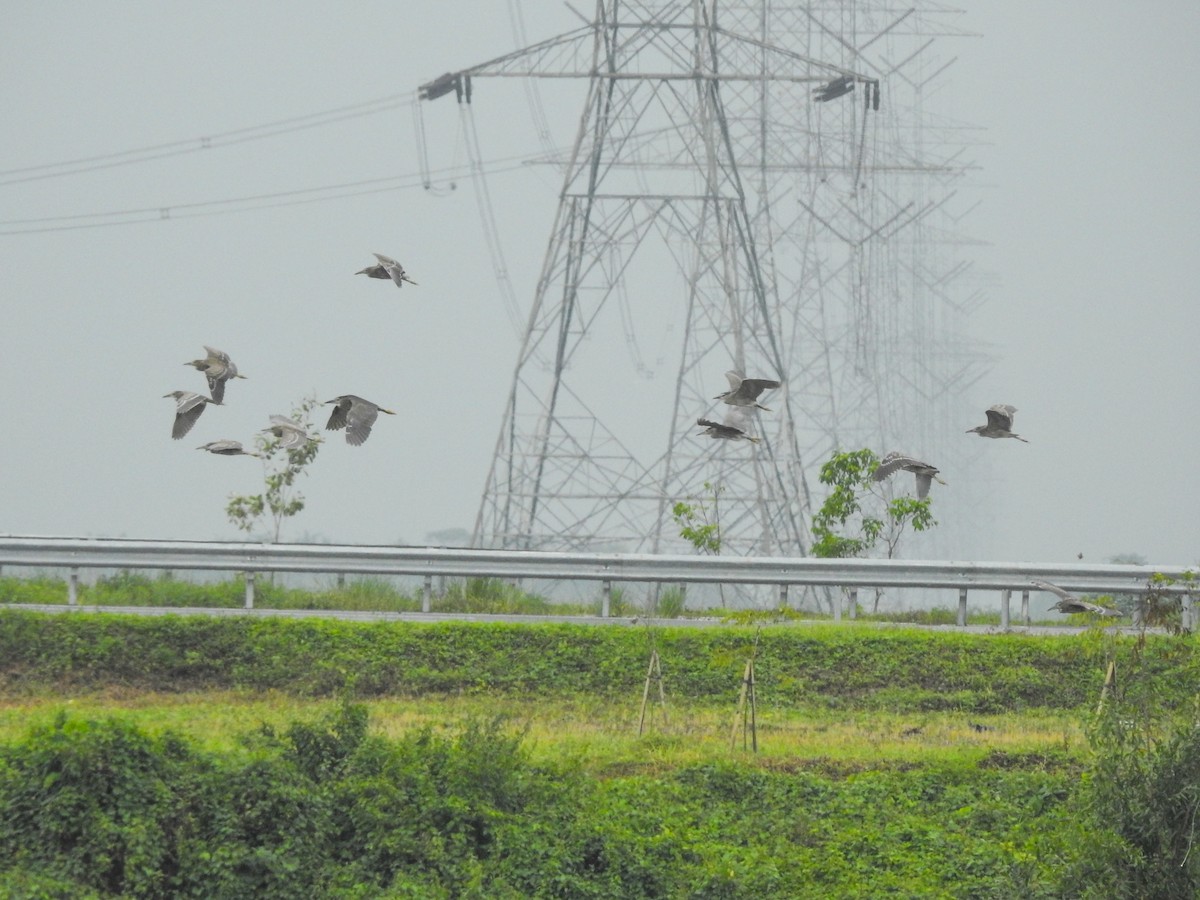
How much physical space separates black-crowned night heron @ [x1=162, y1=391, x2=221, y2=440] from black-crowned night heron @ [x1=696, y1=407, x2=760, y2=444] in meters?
4.50

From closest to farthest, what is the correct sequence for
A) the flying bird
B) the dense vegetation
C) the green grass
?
1. the green grass
2. the dense vegetation
3. the flying bird

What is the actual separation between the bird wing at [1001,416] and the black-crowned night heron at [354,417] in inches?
220

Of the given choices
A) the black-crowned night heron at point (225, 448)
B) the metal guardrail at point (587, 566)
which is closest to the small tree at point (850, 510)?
the metal guardrail at point (587, 566)

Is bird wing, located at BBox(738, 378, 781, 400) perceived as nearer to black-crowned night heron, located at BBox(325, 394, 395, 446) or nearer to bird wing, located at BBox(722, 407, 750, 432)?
bird wing, located at BBox(722, 407, 750, 432)

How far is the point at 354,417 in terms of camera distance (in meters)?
15.4

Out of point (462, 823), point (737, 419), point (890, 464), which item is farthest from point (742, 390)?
point (462, 823)

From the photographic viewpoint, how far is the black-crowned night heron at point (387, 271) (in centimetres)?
1580

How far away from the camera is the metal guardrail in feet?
75.9

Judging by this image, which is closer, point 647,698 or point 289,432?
point 289,432

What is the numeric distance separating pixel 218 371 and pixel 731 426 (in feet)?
16.1

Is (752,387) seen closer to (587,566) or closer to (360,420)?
(360,420)

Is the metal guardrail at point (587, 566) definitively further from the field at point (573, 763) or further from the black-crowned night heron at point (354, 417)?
the black-crowned night heron at point (354, 417)

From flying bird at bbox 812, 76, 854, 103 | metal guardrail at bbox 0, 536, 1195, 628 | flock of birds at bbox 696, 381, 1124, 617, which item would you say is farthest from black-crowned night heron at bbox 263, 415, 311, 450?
flying bird at bbox 812, 76, 854, 103

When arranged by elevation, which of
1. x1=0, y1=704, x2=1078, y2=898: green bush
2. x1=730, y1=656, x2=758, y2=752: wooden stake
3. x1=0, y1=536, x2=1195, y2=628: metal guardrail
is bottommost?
x1=0, y1=704, x2=1078, y2=898: green bush
